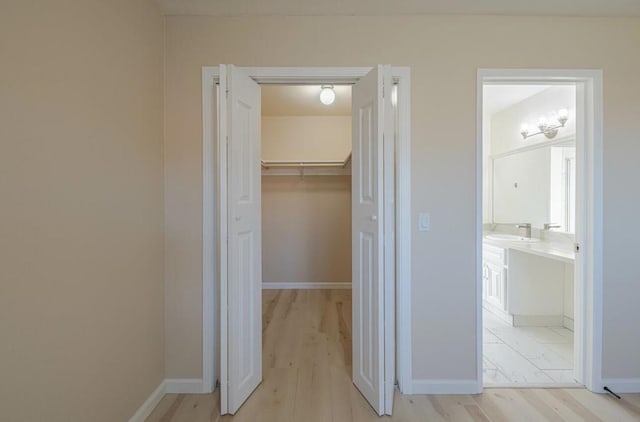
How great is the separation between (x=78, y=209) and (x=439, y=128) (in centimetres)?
205

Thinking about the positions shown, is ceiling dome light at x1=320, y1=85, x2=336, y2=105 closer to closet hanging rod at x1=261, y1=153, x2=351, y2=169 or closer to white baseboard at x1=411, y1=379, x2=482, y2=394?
closet hanging rod at x1=261, y1=153, x2=351, y2=169

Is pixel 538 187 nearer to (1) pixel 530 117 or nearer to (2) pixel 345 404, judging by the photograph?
(1) pixel 530 117

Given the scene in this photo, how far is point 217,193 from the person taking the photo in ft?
6.91

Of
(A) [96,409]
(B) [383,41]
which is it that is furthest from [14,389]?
(B) [383,41]

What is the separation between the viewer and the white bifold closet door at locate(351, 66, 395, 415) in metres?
1.80

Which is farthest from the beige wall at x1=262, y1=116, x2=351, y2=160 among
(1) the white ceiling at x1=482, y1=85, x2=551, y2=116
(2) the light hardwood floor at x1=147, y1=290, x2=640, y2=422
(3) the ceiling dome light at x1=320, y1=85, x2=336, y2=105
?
(2) the light hardwood floor at x1=147, y1=290, x2=640, y2=422

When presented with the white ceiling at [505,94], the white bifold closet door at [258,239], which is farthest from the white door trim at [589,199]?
the white ceiling at [505,94]

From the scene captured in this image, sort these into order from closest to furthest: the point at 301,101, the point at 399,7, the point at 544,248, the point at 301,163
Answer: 1. the point at 399,7
2. the point at 544,248
3. the point at 301,101
4. the point at 301,163

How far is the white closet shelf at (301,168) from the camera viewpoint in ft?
14.3

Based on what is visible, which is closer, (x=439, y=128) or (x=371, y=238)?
(x=371, y=238)

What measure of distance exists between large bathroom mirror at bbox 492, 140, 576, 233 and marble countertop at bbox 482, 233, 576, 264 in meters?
0.22

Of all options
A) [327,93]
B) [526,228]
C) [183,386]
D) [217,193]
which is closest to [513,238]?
[526,228]

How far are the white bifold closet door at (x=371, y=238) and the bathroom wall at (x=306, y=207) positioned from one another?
2520 millimetres

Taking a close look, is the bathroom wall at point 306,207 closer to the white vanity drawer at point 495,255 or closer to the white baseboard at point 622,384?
the white vanity drawer at point 495,255
